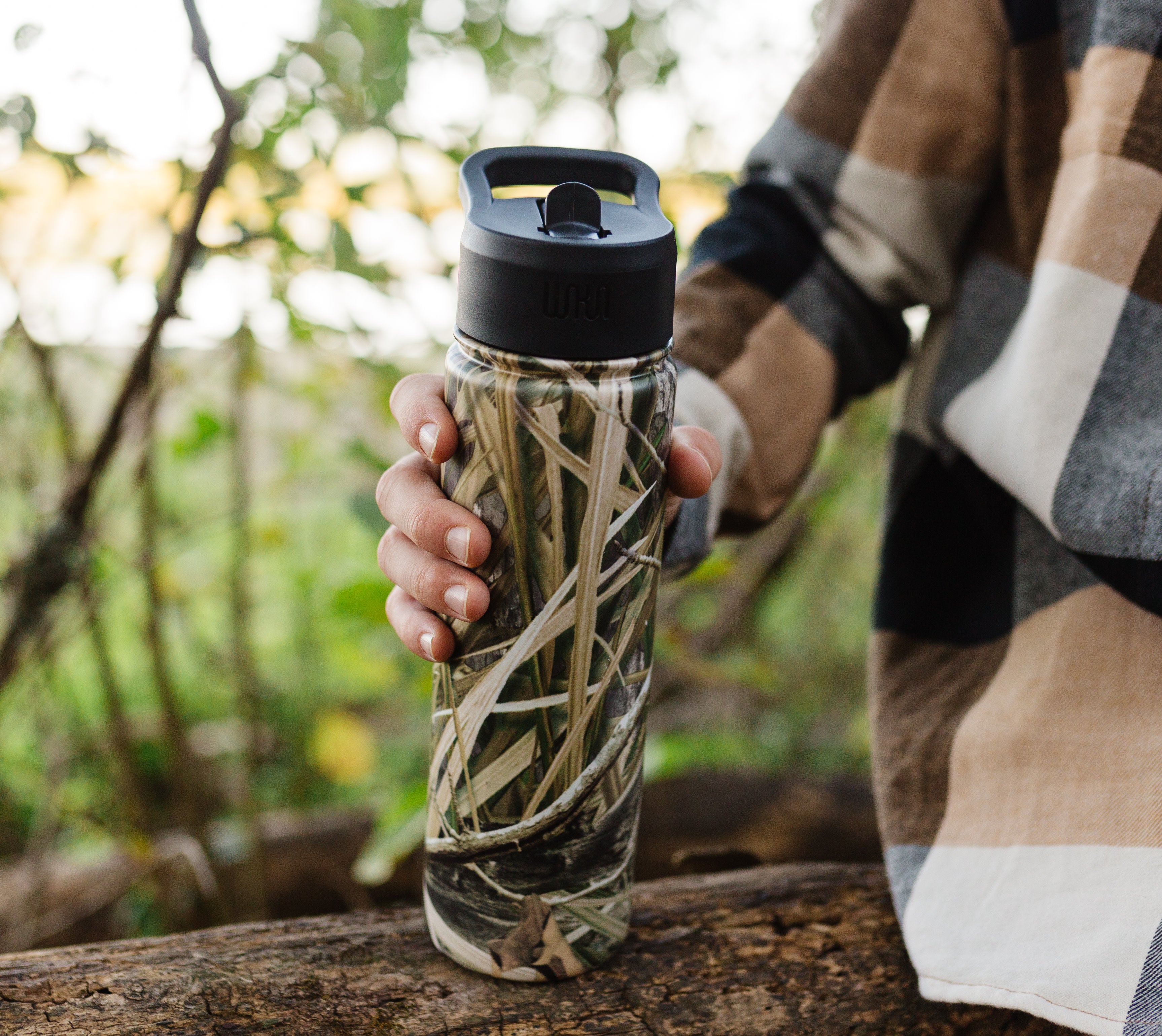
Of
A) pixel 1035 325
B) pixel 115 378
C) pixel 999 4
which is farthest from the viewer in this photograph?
pixel 115 378

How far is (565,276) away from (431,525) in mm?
147

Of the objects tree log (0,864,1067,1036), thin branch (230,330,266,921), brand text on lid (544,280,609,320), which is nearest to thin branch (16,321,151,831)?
thin branch (230,330,266,921)

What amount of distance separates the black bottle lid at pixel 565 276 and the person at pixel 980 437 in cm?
7

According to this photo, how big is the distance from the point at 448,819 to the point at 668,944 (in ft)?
0.61

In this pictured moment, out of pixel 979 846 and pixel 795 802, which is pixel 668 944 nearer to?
pixel 979 846

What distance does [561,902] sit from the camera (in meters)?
0.52

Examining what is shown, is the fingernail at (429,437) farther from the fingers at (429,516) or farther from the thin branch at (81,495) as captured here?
the thin branch at (81,495)

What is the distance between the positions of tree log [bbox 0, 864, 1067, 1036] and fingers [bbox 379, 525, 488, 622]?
0.77 ft

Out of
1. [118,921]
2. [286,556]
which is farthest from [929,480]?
[286,556]

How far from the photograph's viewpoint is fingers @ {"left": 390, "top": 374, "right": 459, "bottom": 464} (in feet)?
1.53

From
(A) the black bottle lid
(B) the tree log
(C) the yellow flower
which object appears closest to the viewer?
(A) the black bottle lid

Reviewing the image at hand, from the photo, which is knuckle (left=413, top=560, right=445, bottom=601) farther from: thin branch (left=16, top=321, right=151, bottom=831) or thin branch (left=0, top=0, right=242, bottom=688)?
thin branch (left=16, top=321, right=151, bottom=831)

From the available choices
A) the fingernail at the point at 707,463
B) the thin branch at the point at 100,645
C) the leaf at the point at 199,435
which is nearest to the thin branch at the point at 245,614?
the leaf at the point at 199,435

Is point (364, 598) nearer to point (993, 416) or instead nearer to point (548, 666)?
point (548, 666)
